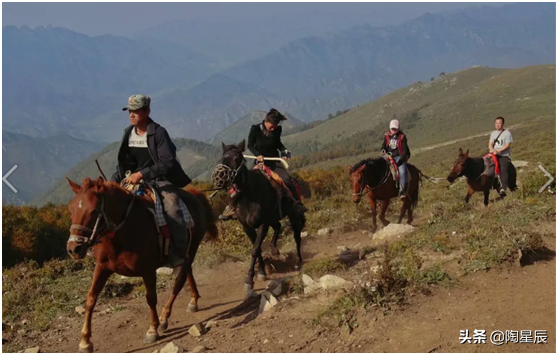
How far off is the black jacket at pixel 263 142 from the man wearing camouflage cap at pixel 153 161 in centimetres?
296

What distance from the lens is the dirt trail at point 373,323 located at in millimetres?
6660

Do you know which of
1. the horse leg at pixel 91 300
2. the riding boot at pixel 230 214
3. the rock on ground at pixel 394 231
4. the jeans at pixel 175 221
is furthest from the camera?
the rock on ground at pixel 394 231

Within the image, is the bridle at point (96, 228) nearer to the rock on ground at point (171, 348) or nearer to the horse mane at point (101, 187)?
the horse mane at point (101, 187)

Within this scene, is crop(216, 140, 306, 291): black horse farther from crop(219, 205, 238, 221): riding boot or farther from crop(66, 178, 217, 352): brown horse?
crop(66, 178, 217, 352): brown horse

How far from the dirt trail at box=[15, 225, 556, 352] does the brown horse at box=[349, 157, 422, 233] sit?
5.38m

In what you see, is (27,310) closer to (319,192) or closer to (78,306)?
(78,306)

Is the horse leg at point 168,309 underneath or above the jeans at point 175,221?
underneath

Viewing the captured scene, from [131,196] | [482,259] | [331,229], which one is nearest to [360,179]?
[331,229]

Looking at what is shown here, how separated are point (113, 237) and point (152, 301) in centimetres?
134

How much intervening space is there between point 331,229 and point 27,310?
8.74m

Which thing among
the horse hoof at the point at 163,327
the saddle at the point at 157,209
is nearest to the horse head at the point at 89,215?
the saddle at the point at 157,209

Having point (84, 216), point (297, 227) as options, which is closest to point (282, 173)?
point (297, 227)

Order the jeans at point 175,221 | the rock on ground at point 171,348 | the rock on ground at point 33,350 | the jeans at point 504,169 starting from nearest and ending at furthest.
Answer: the rock on ground at point 171,348
the jeans at point 175,221
the rock on ground at point 33,350
the jeans at point 504,169

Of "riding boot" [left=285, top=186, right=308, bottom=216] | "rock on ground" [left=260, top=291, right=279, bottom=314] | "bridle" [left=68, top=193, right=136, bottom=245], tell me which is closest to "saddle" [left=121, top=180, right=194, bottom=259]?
"bridle" [left=68, top=193, right=136, bottom=245]
